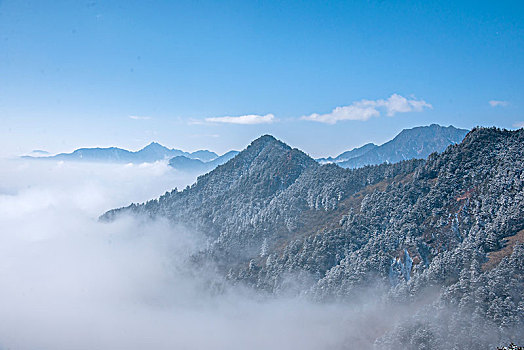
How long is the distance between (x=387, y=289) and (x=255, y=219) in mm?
98806

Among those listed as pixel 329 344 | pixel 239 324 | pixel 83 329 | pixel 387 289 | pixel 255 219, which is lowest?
pixel 83 329

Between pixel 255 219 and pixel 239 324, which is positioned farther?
pixel 255 219

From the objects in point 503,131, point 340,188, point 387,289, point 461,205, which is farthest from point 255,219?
point 503,131

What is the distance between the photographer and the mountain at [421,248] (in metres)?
77.8

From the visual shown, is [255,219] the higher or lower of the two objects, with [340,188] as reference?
lower

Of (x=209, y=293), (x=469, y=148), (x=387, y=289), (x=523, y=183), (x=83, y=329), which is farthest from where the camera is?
(x=83, y=329)

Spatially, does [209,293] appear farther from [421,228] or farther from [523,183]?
[523,183]

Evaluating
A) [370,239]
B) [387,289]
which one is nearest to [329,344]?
[387,289]

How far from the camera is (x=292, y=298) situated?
13212 centimetres

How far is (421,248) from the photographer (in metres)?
114

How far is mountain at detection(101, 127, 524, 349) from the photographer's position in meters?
77.8

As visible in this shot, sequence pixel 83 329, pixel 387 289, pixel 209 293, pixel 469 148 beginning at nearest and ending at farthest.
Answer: pixel 387 289 < pixel 469 148 < pixel 209 293 < pixel 83 329

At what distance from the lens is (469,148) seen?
431 feet

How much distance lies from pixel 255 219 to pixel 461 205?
112 meters
